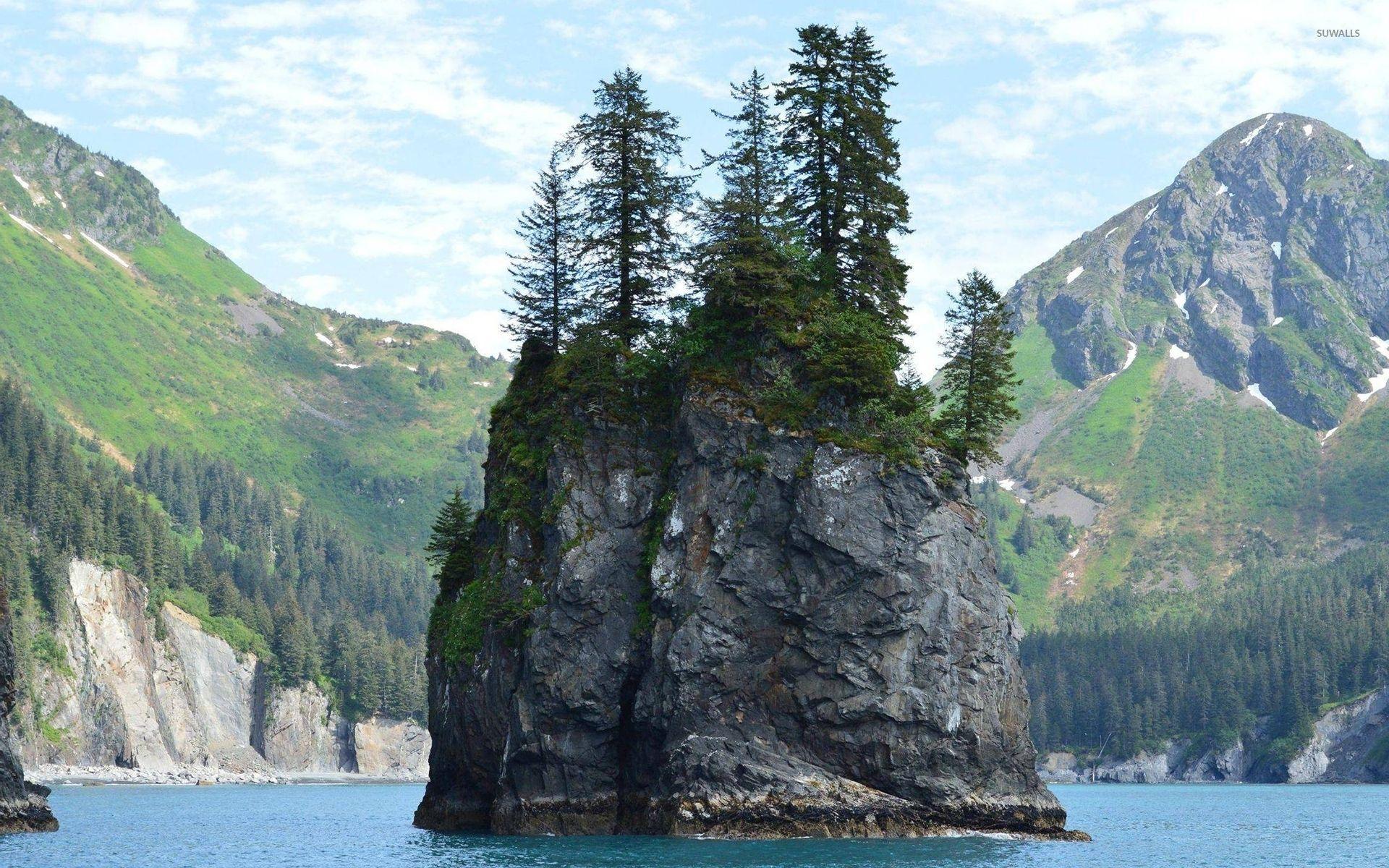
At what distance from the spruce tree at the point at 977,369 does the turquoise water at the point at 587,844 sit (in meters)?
22.8

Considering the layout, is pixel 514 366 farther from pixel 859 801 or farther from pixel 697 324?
pixel 859 801

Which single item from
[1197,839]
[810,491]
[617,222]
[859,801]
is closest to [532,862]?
[859,801]

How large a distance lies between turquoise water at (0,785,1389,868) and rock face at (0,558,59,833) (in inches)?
47.1

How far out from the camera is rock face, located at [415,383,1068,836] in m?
73.2

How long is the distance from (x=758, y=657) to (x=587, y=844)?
39.3ft

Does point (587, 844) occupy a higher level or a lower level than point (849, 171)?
lower

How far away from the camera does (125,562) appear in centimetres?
19325

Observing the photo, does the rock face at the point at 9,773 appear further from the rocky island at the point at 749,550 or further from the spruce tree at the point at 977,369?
the spruce tree at the point at 977,369

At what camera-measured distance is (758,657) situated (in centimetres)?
7488

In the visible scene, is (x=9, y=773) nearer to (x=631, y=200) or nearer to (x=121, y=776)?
(x=631, y=200)

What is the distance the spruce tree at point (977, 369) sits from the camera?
86.2 m

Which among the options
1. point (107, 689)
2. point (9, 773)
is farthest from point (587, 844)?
point (107, 689)

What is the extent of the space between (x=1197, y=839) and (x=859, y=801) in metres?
31.4

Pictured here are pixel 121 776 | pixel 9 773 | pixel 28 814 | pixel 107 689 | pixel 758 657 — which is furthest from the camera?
pixel 107 689
